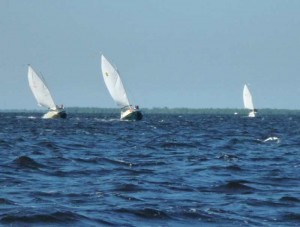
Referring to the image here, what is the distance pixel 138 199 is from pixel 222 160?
1644cm

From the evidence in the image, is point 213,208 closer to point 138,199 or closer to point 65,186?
point 138,199

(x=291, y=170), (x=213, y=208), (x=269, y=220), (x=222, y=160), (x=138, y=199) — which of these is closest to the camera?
(x=269, y=220)

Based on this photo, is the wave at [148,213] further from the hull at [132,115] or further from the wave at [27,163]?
the hull at [132,115]

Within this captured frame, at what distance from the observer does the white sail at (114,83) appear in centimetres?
12781

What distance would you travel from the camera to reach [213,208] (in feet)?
76.6

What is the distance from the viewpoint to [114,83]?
12850cm

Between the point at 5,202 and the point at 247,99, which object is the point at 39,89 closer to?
the point at 247,99

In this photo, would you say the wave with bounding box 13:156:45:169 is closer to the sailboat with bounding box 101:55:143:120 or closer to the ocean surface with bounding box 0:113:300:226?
the ocean surface with bounding box 0:113:300:226

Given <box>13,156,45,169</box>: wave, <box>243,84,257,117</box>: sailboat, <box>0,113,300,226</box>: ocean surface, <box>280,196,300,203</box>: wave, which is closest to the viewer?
<box>0,113,300,226</box>: ocean surface

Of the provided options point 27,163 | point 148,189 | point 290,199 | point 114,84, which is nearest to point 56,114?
point 114,84

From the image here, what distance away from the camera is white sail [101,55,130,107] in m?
128

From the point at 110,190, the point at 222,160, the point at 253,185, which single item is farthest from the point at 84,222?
the point at 222,160

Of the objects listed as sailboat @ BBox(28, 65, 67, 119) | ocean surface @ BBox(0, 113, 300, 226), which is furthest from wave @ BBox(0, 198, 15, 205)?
sailboat @ BBox(28, 65, 67, 119)

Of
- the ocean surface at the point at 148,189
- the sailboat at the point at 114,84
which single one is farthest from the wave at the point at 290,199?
the sailboat at the point at 114,84
